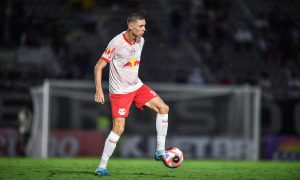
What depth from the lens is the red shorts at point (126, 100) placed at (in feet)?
26.1

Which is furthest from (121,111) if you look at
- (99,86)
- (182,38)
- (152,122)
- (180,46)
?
(182,38)

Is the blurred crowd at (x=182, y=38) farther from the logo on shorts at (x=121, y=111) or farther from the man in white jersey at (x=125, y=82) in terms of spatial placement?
the logo on shorts at (x=121, y=111)

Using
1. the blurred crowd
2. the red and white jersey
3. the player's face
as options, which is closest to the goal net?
the blurred crowd

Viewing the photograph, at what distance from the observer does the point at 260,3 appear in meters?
22.3

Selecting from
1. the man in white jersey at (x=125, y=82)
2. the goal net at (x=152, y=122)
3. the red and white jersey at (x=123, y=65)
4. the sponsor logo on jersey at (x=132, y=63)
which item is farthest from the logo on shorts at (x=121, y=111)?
the goal net at (x=152, y=122)

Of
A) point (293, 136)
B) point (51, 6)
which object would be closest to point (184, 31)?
point (51, 6)

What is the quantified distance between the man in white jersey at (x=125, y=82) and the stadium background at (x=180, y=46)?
26.8 feet

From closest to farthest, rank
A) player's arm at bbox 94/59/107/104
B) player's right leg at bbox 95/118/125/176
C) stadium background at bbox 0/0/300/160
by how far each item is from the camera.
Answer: player's arm at bbox 94/59/107/104 → player's right leg at bbox 95/118/125/176 → stadium background at bbox 0/0/300/160

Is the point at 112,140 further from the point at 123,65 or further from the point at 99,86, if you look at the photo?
the point at 123,65

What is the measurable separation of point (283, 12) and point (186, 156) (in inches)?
321

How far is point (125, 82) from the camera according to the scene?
26.5ft

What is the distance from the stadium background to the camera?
17000 mm

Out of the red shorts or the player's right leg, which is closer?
the player's right leg

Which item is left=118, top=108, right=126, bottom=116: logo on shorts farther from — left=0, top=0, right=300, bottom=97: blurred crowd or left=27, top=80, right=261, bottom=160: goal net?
left=0, top=0, right=300, bottom=97: blurred crowd
